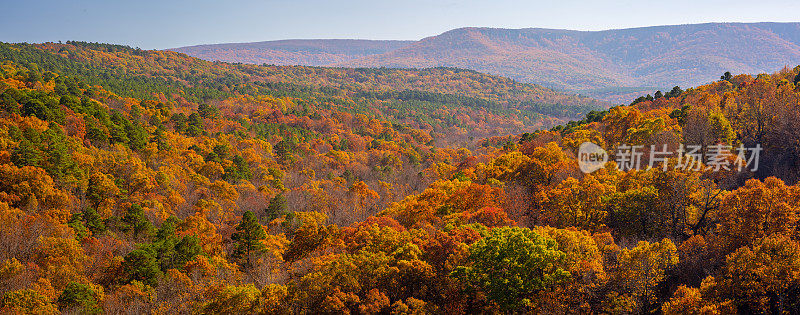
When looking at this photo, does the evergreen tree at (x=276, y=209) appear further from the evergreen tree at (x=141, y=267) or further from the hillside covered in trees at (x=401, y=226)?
the evergreen tree at (x=141, y=267)

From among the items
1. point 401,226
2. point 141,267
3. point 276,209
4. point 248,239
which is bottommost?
point 276,209

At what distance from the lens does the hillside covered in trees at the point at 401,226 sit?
25.2 m

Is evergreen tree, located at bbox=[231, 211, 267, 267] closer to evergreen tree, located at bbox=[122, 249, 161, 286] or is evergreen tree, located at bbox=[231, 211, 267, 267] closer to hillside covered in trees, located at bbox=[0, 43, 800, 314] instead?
hillside covered in trees, located at bbox=[0, 43, 800, 314]

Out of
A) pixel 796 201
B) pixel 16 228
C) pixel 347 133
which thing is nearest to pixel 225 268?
pixel 16 228

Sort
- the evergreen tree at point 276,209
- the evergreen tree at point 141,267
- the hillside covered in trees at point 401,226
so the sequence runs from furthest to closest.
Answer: the evergreen tree at point 276,209, the evergreen tree at point 141,267, the hillside covered in trees at point 401,226

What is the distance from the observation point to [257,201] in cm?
6675

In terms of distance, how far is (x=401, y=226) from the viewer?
4025 cm

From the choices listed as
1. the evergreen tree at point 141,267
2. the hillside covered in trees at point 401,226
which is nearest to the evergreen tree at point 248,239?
the hillside covered in trees at point 401,226

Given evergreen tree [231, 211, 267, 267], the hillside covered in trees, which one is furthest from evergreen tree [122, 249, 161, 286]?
evergreen tree [231, 211, 267, 267]

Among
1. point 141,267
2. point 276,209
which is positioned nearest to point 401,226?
point 141,267

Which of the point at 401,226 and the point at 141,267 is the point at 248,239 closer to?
the point at 141,267

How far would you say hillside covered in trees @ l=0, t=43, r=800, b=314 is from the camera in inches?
990

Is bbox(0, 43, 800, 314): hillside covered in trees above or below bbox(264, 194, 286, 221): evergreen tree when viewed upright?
above

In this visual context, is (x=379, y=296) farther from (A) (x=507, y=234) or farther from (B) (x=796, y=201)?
(B) (x=796, y=201)
